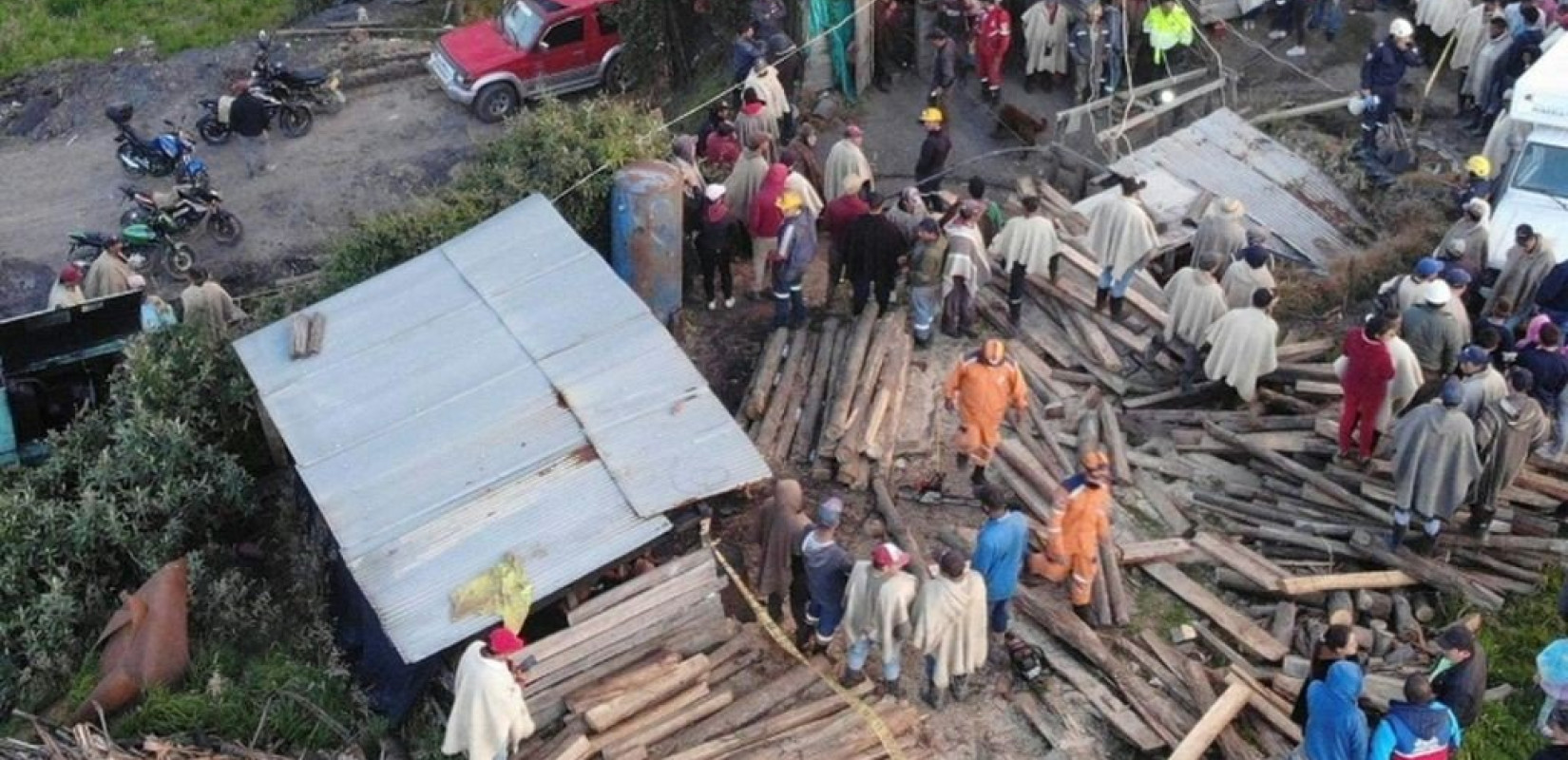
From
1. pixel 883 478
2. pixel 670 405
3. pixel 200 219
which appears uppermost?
pixel 670 405

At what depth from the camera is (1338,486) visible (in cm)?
1354

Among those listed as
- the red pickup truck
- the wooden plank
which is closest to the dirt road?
the red pickup truck

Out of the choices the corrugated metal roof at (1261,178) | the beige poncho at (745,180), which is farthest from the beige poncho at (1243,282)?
the beige poncho at (745,180)

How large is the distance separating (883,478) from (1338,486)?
3859 mm

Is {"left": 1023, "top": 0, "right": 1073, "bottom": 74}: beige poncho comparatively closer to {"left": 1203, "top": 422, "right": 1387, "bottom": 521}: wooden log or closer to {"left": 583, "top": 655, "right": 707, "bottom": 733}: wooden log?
{"left": 1203, "top": 422, "right": 1387, "bottom": 521}: wooden log

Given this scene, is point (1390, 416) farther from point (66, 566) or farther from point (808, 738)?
point (66, 566)

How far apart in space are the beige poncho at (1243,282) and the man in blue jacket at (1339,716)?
16.4 ft

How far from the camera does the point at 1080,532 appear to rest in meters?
11.9

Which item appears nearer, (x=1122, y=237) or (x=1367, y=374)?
(x=1367, y=374)

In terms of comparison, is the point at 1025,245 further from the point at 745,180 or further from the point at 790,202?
the point at 745,180

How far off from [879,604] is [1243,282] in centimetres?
542

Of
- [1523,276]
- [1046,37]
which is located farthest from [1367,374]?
[1046,37]

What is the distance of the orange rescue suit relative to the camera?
42.3 ft

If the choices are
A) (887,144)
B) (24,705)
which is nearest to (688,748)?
(24,705)
